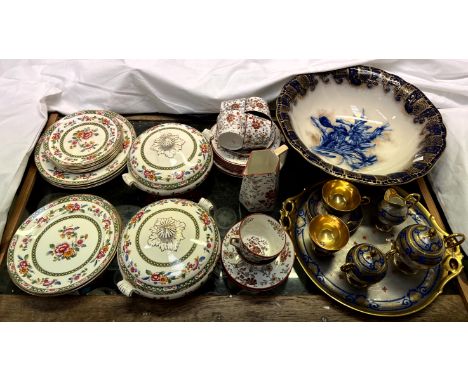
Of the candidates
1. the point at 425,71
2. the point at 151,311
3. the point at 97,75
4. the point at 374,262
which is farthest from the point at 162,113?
the point at 425,71

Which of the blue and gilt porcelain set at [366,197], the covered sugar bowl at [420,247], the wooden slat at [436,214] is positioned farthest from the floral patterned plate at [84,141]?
the wooden slat at [436,214]

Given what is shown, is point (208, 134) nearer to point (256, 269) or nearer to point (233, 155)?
point (233, 155)

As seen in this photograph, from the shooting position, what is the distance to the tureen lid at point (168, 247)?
0.89 metres

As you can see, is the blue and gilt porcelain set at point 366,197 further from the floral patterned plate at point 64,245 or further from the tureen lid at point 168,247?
the floral patterned plate at point 64,245

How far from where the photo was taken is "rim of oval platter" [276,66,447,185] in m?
1.00

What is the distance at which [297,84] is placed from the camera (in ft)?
4.06

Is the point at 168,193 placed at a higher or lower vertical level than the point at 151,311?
higher

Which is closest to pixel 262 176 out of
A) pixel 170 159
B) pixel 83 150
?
pixel 170 159

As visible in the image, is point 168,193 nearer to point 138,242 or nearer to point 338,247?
point 138,242

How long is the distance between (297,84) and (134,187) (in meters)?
0.70

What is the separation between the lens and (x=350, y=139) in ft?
4.02

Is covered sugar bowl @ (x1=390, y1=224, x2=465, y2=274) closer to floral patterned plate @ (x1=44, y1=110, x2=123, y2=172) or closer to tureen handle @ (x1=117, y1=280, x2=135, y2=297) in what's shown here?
tureen handle @ (x1=117, y1=280, x2=135, y2=297)

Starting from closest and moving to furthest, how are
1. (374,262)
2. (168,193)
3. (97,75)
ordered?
(374,262)
(168,193)
(97,75)

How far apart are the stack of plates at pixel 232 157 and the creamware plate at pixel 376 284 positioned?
211 mm
